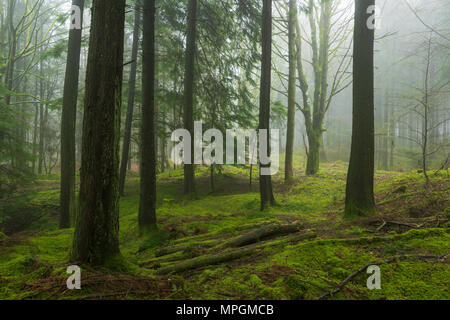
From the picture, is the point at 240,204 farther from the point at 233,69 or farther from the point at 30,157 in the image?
the point at 30,157

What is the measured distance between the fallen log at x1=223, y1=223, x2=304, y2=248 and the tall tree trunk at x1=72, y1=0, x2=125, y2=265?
6.74ft

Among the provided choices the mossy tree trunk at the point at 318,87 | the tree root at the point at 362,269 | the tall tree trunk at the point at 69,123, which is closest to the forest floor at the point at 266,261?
the tree root at the point at 362,269

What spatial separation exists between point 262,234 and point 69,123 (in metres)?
7.13

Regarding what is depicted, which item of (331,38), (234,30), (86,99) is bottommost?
(86,99)

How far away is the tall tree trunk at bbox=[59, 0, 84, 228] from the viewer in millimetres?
7617

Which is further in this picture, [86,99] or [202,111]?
[202,111]

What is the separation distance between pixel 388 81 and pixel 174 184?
105 ft

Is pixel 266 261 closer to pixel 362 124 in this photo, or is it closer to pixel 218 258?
pixel 218 258

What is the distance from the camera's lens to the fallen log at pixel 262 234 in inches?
172

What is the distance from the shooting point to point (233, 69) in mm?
11648

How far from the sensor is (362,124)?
5770 mm

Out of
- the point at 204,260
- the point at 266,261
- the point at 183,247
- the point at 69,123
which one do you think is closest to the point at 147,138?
the point at 183,247

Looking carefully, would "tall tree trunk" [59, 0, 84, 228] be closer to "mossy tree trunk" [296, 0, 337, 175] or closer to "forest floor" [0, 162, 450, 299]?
"forest floor" [0, 162, 450, 299]

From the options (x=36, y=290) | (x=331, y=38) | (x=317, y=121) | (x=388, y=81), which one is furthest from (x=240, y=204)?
(x=388, y=81)
